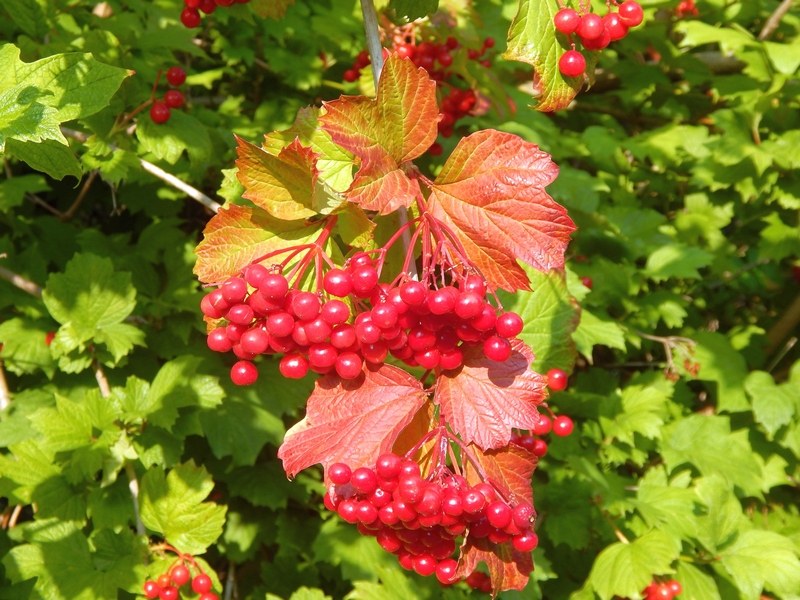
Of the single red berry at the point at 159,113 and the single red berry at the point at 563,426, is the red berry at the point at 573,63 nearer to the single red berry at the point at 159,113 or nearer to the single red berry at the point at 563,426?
the single red berry at the point at 563,426

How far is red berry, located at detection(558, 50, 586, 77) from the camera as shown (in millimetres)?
1304

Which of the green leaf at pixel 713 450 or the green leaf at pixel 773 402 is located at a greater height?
the green leaf at pixel 773 402

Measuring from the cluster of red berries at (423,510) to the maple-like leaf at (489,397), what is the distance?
3.4 inches

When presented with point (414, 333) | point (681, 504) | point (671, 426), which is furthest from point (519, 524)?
point (671, 426)

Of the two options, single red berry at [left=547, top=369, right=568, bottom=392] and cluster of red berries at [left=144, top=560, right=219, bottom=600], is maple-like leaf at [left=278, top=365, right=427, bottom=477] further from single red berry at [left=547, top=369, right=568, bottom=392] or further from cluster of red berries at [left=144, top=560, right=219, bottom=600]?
cluster of red berries at [left=144, top=560, right=219, bottom=600]

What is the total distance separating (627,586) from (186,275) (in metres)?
1.78

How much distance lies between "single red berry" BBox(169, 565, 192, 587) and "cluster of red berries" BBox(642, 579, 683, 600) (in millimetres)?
1460

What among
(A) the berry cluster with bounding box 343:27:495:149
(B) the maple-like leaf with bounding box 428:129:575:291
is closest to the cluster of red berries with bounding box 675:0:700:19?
(A) the berry cluster with bounding box 343:27:495:149

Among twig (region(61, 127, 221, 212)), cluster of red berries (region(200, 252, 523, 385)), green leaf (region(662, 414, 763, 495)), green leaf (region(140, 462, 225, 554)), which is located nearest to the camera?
cluster of red berries (region(200, 252, 523, 385))

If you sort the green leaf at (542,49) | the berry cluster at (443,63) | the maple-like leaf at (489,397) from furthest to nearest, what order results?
1. the berry cluster at (443,63)
2. the green leaf at (542,49)
3. the maple-like leaf at (489,397)

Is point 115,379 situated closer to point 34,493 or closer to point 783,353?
point 34,493

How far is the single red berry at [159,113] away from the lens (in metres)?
2.20

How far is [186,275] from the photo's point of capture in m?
2.67

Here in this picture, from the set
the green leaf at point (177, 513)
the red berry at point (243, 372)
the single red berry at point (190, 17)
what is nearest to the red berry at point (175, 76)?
the single red berry at point (190, 17)
